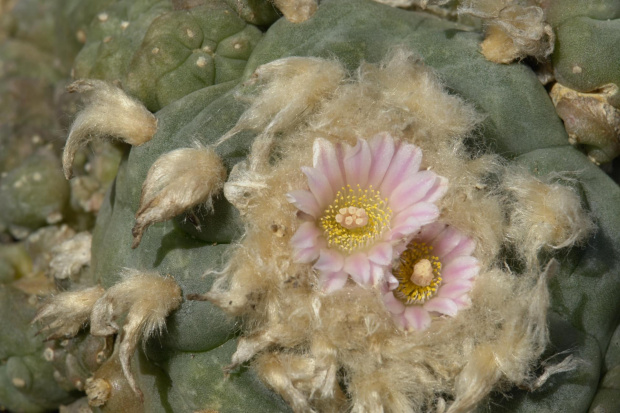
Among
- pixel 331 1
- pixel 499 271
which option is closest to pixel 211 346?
pixel 499 271

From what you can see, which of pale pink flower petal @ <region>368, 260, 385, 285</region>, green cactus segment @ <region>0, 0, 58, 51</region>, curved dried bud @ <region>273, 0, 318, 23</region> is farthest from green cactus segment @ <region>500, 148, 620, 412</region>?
green cactus segment @ <region>0, 0, 58, 51</region>

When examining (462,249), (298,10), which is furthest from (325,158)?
(298,10)

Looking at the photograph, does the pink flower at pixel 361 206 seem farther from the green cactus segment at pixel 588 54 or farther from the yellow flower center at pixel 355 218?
the green cactus segment at pixel 588 54

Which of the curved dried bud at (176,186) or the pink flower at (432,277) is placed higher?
the curved dried bud at (176,186)

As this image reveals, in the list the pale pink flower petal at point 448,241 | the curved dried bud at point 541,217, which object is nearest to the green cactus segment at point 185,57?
the pale pink flower petal at point 448,241

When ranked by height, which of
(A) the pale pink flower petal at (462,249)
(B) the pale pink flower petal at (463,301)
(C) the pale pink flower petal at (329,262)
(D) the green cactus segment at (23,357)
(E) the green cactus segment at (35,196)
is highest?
(C) the pale pink flower petal at (329,262)

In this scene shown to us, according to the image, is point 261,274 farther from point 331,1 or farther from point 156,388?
point 331,1

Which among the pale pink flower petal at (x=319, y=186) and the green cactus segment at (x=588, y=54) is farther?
the green cactus segment at (x=588, y=54)
